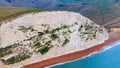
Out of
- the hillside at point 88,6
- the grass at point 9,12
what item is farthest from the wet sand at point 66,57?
the hillside at point 88,6

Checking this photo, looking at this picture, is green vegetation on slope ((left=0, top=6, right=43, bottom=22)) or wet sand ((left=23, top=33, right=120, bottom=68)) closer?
wet sand ((left=23, top=33, right=120, bottom=68))

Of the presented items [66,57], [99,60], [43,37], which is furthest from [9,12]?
[99,60]

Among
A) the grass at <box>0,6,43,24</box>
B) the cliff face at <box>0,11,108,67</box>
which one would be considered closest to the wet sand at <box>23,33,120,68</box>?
the cliff face at <box>0,11,108,67</box>

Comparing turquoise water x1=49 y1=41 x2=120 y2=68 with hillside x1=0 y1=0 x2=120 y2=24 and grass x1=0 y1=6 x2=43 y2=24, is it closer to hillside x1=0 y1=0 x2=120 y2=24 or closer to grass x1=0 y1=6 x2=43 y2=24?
grass x1=0 y1=6 x2=43 y2=24

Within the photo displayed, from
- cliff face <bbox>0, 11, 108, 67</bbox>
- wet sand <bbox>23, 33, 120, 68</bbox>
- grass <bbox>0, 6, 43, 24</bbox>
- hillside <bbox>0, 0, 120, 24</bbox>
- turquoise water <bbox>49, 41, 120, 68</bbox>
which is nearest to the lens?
turquoise water <bbox>49, 41, 120, 68</bbox>

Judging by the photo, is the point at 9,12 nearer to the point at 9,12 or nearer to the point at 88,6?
the point at 9,12

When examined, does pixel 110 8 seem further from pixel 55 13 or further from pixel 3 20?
pixel 3 20

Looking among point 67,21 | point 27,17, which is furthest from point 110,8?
point 27,17
